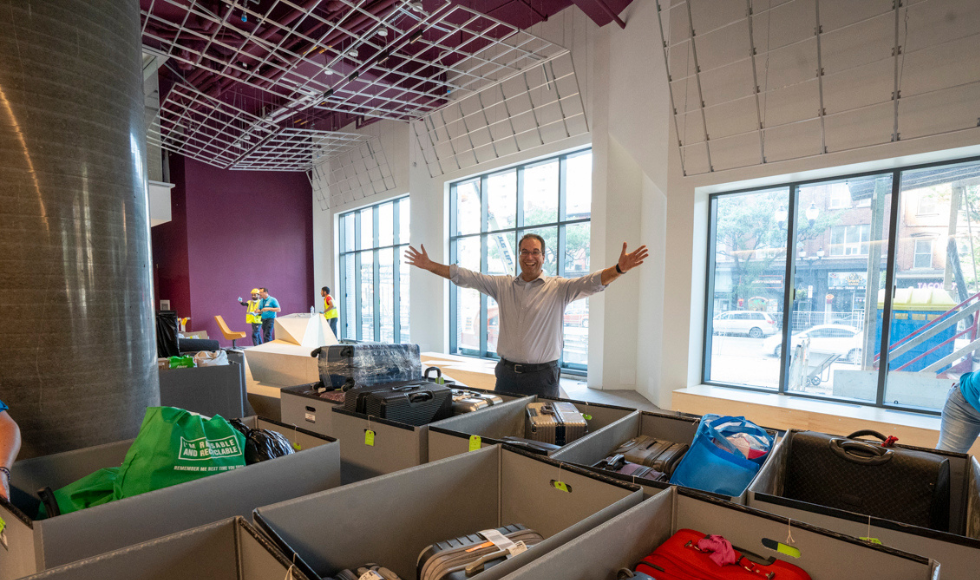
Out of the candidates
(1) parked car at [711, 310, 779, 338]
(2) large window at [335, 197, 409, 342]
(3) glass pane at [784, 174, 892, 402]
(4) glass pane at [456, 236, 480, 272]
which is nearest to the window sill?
(3) glass pane at [784, 174, 892, 402]

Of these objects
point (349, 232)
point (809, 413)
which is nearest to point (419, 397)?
point (809, 413)

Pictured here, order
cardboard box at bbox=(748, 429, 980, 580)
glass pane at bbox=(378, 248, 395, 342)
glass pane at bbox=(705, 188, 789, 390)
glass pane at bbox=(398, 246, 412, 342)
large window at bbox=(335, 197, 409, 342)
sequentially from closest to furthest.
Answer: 1. cardboard box at bbox=(748, 429, 980, 580)
2. glass pane at bbox=(705, 188, 789, 390)
3. glass pane at bbox=(398, 246, 412, 342)
4. large window at bbox=(335, 197, 409, 342)
5. glass pane at bbox=(378, 248, 395, 342)

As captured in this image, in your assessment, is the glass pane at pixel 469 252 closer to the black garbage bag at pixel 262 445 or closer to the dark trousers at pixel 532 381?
the dark trousers at pixel 532 381

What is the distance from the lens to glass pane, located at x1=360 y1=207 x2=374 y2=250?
36.7 feet

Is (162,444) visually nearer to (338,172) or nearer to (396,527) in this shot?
(396,527)

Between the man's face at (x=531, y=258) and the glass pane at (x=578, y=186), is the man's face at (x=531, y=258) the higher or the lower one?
the lower one

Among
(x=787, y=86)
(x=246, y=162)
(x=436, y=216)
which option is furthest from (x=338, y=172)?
(x=787, y=86)

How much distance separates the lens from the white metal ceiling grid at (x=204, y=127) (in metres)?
7.71

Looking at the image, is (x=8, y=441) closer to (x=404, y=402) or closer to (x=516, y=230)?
(x=404, y=402)

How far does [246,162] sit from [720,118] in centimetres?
1104

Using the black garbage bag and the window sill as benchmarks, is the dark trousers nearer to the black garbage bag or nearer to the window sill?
the black garbage bag

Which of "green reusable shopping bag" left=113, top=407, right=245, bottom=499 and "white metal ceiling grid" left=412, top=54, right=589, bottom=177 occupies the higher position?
"white metal ceiling grid" left=412, top=54, right=589, bottom=177

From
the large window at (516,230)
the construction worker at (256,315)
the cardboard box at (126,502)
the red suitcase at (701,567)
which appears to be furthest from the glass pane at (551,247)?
the construction worker at (256,315)

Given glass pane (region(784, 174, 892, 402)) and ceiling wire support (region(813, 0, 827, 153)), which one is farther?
glass pane (region(784, 174, 892, 402))
